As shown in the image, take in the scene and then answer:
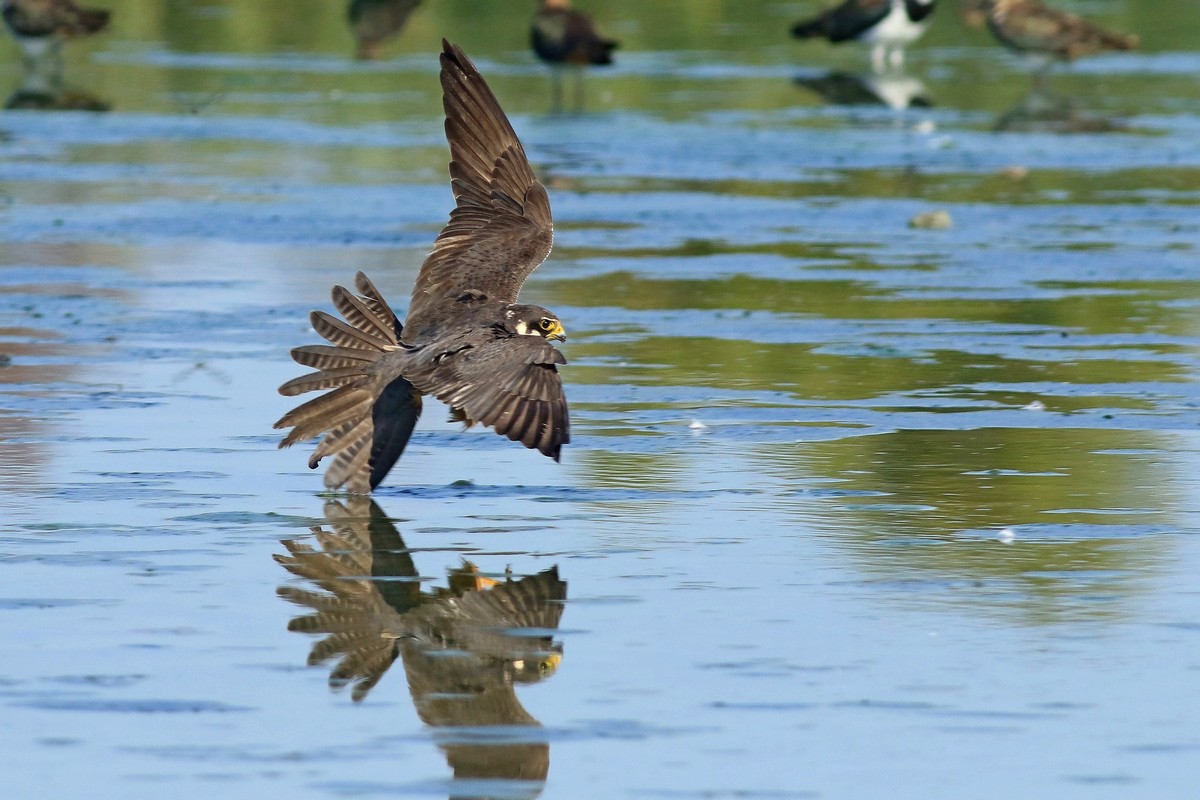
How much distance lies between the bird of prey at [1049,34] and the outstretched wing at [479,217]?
14.3m

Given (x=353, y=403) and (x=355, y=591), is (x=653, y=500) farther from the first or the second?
(x=355, y=591)

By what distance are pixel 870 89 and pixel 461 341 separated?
16.0m

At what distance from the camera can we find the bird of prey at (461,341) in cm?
693

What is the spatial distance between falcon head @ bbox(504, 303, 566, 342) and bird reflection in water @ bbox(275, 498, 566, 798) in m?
0.84

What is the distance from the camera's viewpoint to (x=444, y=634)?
586 cm

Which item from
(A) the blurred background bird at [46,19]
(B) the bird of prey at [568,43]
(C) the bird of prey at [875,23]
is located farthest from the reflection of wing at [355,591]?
(C) the bird of prey at [875,23]

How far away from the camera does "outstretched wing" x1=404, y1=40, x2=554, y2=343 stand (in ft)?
26.5

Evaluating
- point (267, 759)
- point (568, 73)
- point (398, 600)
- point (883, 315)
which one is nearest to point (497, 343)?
point (398, 600)

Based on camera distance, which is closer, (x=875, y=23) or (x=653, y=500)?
(x=653, y=500)

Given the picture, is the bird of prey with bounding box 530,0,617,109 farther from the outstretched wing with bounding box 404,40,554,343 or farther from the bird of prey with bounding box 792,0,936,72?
the outstretched wing with bounding box 404,40,554,343

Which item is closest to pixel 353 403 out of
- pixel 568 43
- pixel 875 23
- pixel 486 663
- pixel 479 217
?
pixel 479 217

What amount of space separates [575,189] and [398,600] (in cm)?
984

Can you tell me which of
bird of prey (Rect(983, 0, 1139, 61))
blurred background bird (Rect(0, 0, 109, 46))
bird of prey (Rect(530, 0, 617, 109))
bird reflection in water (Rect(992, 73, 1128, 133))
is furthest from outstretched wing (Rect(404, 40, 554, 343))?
blurred background bird (Rect(0, 0, 109, 46))

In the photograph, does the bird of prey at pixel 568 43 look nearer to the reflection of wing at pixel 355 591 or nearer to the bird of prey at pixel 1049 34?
the bird of prey at pixel 1049 34
